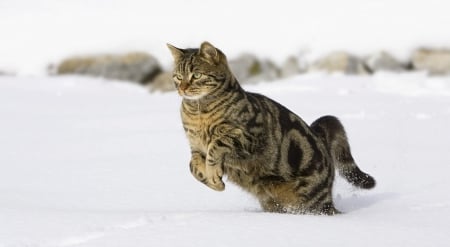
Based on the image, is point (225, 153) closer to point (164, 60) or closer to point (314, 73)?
point (314, 73)

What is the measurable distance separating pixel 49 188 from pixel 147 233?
78.8 inches

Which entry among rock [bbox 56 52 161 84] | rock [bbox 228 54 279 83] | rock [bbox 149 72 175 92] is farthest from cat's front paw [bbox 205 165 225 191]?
rock [bbox 56 52 161 84]

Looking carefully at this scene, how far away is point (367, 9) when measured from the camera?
44.6 feet

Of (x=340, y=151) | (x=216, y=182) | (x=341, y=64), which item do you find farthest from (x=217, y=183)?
(x=341, y=64)

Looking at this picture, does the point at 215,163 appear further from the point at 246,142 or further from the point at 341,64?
the point at 341,64

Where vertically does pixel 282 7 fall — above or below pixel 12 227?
below

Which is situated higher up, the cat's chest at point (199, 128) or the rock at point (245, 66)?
the cat's chest at point (199, 128)

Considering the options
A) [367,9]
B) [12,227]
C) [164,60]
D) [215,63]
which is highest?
[215,63]

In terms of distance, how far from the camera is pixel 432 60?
11883 millimetres

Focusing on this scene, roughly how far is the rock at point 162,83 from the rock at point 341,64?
7.11ft

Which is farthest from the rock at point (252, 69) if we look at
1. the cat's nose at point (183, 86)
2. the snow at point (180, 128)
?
the cat's nose at point (183, 86)

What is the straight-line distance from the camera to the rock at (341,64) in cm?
1189

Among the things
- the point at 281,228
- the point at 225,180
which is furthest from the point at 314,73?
the point at 281,228

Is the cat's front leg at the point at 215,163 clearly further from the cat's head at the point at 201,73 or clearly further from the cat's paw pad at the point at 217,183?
the cat's head at the point at 201,73
